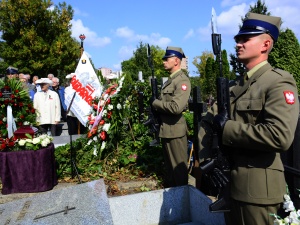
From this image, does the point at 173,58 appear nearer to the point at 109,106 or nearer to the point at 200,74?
the point at 109,106

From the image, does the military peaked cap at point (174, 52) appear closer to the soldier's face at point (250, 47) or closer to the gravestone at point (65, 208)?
the gravestone at point (65, 208)

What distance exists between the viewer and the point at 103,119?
6.18 m

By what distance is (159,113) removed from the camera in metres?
4.58

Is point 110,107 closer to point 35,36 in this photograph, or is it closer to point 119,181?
point 119,181

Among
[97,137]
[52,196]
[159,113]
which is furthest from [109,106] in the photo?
[52,196]

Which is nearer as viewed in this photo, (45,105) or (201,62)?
(45,105)

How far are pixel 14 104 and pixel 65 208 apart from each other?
410cm

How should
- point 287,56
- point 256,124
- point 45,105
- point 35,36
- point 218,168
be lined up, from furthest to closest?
point 35,36, point 287,56, point 45,105, point 218,168, point 256,124


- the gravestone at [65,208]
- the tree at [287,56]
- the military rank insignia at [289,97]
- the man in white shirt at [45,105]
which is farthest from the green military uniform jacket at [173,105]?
the tree at [287,56]

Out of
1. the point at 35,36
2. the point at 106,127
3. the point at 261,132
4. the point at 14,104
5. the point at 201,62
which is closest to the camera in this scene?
the point at 261,132

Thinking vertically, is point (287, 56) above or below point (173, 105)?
above

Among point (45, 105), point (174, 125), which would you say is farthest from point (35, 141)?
point (45, 105)

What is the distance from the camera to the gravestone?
9.21ft

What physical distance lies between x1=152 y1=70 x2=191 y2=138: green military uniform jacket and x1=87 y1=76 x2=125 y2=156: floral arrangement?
1.84 meters
